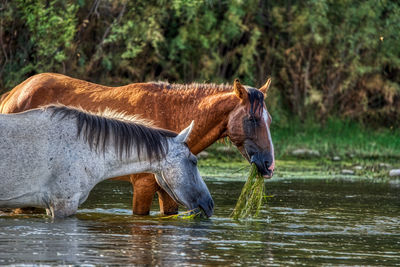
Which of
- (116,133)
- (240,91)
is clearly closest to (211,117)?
(240,91)

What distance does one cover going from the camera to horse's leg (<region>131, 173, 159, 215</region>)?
26.2 ft

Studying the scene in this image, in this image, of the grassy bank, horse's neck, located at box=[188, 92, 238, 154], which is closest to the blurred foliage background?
the grassy bank

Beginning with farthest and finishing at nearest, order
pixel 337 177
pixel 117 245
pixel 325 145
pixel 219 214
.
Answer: pixel 325 145
pixel 337 177
pixel 219 214
pixel 117 245

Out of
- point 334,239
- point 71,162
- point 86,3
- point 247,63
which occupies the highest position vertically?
point 86,3

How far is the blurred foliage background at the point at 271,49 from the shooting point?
16.8 metres

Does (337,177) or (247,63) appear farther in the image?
(247,63)

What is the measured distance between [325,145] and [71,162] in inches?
354

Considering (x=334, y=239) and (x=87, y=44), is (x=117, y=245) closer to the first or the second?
(x=334, y=239)

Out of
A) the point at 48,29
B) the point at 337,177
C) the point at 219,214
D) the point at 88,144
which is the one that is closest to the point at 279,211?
the point at 219,214

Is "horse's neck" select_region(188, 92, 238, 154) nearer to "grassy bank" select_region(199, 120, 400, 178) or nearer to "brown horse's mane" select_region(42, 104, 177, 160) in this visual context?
"brown horse's mane" select_region(42, 104, 177, 160)

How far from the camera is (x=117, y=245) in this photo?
6305mm

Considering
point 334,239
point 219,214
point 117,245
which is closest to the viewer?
point 117,245

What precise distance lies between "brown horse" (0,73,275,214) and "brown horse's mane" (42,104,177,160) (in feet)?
1.93

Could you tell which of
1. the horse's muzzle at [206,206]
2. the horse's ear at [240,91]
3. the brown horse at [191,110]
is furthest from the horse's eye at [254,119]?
the horse's muzzle at [206,206]
